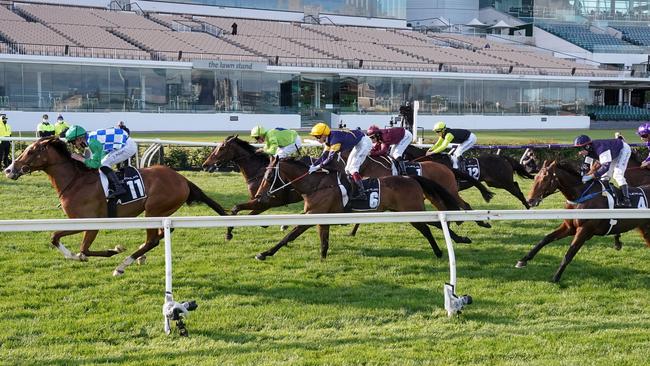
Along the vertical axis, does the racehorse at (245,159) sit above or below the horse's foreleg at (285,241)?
above

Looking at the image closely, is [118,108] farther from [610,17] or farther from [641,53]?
[610,17]

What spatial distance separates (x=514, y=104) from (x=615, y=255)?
90.6 feet

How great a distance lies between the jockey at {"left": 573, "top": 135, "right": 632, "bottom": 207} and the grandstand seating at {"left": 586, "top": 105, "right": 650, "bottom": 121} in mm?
31277

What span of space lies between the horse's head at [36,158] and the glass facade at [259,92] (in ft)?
67.3

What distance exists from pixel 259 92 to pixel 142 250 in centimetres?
2330

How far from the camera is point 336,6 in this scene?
4297 centimetres

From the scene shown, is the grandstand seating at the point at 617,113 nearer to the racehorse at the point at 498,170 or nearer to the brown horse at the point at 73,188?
the racehorse at the point at 498,170

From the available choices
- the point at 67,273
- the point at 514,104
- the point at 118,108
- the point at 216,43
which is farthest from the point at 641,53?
the point at 67,273

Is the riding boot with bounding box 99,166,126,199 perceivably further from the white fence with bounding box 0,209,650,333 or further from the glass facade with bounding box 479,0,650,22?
the glass facade with bounding box 479,0,650,22

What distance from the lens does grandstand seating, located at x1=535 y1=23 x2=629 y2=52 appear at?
45.9 m

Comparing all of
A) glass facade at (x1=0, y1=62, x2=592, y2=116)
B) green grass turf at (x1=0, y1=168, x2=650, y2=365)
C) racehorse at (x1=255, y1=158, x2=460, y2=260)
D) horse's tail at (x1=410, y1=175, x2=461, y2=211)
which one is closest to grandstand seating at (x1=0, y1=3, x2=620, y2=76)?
glass facade at (x1=0, y1=62, x2=592, y2=116)

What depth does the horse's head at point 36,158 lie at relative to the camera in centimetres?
653

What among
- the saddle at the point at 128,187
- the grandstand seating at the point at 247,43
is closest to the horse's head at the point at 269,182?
the saddle at the point at 128,187

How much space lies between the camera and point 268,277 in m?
6.50
